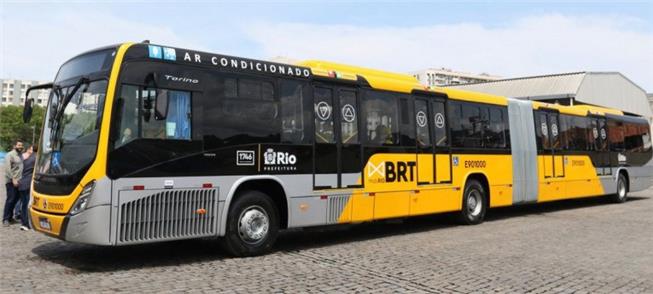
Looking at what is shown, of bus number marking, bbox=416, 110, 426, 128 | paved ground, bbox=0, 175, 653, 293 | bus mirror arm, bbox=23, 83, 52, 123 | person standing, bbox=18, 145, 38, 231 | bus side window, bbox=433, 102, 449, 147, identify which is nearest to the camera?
paved ground, bbox=0, 175, 653, 293

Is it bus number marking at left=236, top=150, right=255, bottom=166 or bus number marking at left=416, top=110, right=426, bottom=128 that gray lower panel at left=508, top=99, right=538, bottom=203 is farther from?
bus number marking at left=236, top=150, right=255, bottom=166

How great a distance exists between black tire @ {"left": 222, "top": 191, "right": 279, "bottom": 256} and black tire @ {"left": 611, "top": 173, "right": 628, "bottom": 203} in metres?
14.4

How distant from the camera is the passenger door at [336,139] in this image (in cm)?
884

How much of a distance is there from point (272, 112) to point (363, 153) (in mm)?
2066

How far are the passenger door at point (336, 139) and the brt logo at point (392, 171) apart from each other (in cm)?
35

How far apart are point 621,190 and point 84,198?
57.9 feet

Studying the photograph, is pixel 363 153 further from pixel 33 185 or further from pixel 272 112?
pixel 33 185

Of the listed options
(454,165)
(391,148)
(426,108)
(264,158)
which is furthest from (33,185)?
(454,165)

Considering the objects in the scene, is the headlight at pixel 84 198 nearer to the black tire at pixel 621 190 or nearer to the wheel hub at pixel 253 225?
the wheel hub at pixel 253 225

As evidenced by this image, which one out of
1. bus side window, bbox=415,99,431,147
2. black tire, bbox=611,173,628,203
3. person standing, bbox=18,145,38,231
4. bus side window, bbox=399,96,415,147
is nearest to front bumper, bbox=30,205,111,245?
person standing, bbox=18,145,38,231

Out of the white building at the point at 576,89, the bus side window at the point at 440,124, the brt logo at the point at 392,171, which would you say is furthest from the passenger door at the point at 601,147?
the white building at the point at 576,89

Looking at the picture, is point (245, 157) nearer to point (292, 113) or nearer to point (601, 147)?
point (292, 113)

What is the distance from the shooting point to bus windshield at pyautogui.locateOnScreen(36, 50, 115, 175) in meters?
6.77

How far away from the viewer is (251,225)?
7.90m
